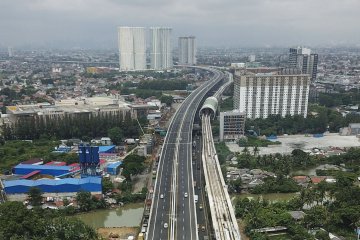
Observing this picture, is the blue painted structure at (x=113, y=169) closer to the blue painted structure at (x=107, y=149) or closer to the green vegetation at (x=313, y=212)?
the blue painted structure at (x=107, y=149)

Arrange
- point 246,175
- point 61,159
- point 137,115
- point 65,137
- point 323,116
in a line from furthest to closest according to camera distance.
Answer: point 137,115, point 323,116, point 65,137, point 61,159, point 246,175

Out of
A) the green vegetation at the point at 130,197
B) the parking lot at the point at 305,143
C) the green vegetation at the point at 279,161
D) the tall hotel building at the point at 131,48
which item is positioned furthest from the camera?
the tall hotel building at the point at 131,48

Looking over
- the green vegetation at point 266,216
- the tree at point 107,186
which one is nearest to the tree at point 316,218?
the green vegetation at point 266,216

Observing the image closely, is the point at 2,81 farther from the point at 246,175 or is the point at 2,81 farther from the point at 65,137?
the point at 246,175

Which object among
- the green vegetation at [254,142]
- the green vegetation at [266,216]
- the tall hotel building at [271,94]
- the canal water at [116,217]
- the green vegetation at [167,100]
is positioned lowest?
the canal water at [116,217]

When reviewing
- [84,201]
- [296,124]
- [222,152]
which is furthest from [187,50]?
[84,201]

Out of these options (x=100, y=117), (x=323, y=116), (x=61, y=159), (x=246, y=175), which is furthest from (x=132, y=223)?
(x=323, y=116)

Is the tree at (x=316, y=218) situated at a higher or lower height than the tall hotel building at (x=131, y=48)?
lower
